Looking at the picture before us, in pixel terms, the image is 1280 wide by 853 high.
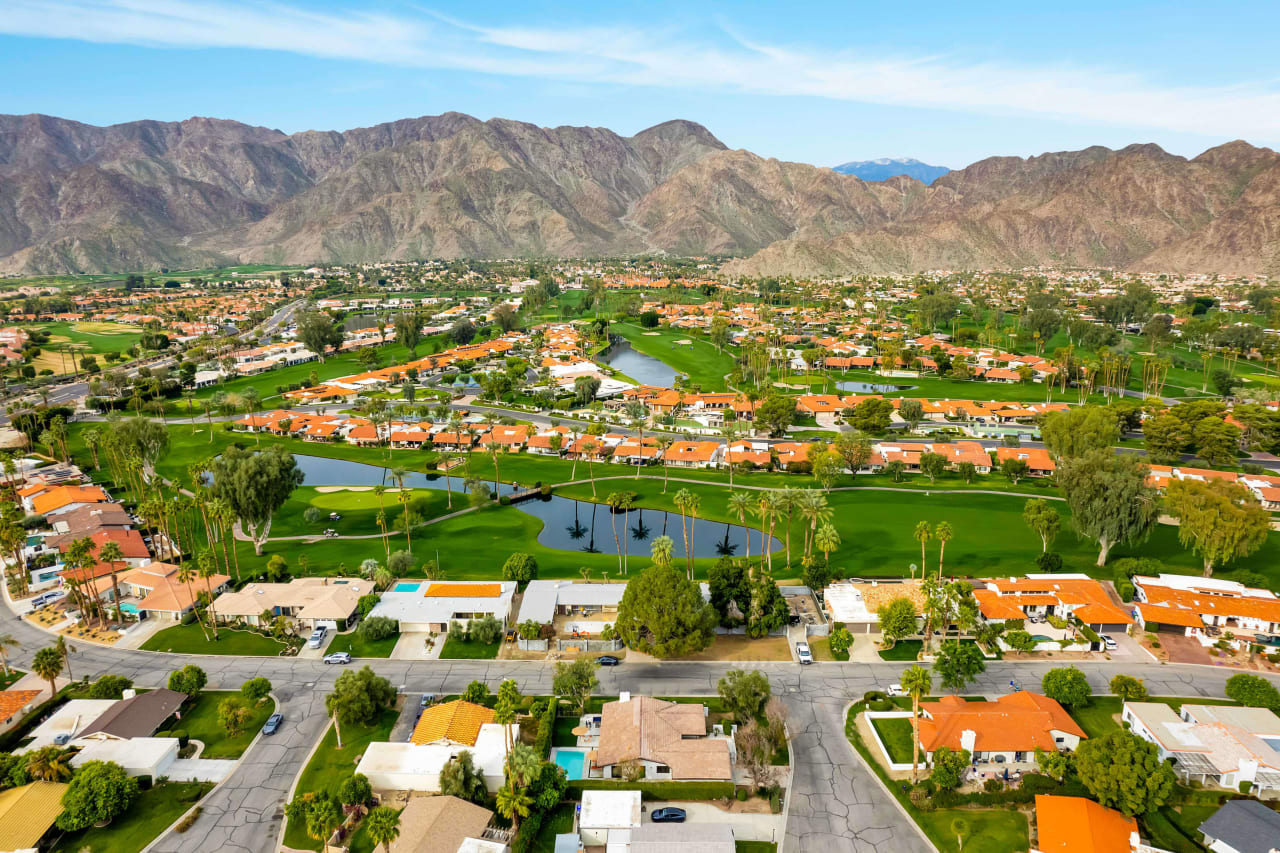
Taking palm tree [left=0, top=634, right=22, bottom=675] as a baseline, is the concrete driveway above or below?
below

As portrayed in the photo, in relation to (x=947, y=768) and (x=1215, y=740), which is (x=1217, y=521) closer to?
(x=1215, y=740)

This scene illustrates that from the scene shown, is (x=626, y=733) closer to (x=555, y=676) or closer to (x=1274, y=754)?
(x=555, y=676)

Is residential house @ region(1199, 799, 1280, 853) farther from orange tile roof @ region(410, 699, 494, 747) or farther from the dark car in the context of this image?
the dark car

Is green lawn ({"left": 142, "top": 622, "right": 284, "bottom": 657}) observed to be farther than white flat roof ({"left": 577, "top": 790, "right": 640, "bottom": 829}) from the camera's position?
Yes

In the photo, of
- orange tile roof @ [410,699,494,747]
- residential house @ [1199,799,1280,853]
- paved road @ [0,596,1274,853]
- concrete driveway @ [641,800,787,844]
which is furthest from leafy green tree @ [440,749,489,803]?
residential house @ [1199,799,1280,853]

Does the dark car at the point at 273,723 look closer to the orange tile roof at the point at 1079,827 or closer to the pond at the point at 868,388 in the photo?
the orange tile roof at the point at 1079,827

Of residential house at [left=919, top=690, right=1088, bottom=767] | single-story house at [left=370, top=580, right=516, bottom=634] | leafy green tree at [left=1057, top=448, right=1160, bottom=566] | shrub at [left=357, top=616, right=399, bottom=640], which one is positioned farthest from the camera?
leafy green tree at [left=1057, top=448, right=1160, bottom=566]

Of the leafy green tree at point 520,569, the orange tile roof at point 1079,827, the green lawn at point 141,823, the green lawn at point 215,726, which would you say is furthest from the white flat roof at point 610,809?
the leafy green tree at point 520,569

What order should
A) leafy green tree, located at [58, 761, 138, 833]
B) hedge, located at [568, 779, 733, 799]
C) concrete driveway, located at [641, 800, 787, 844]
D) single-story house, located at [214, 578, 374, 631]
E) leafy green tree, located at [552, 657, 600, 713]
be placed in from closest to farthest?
1. leafy green tree, located at [58, 761, 138, 833]
2. concrete driveway, located at [641, 800, 787, 844]
3. hedge, located at [568, 779, 733, 799]
4. leafy green tree, located at [552, 657, 600, 713]
5. single-story house, located at [214, 578, 374, 631]
